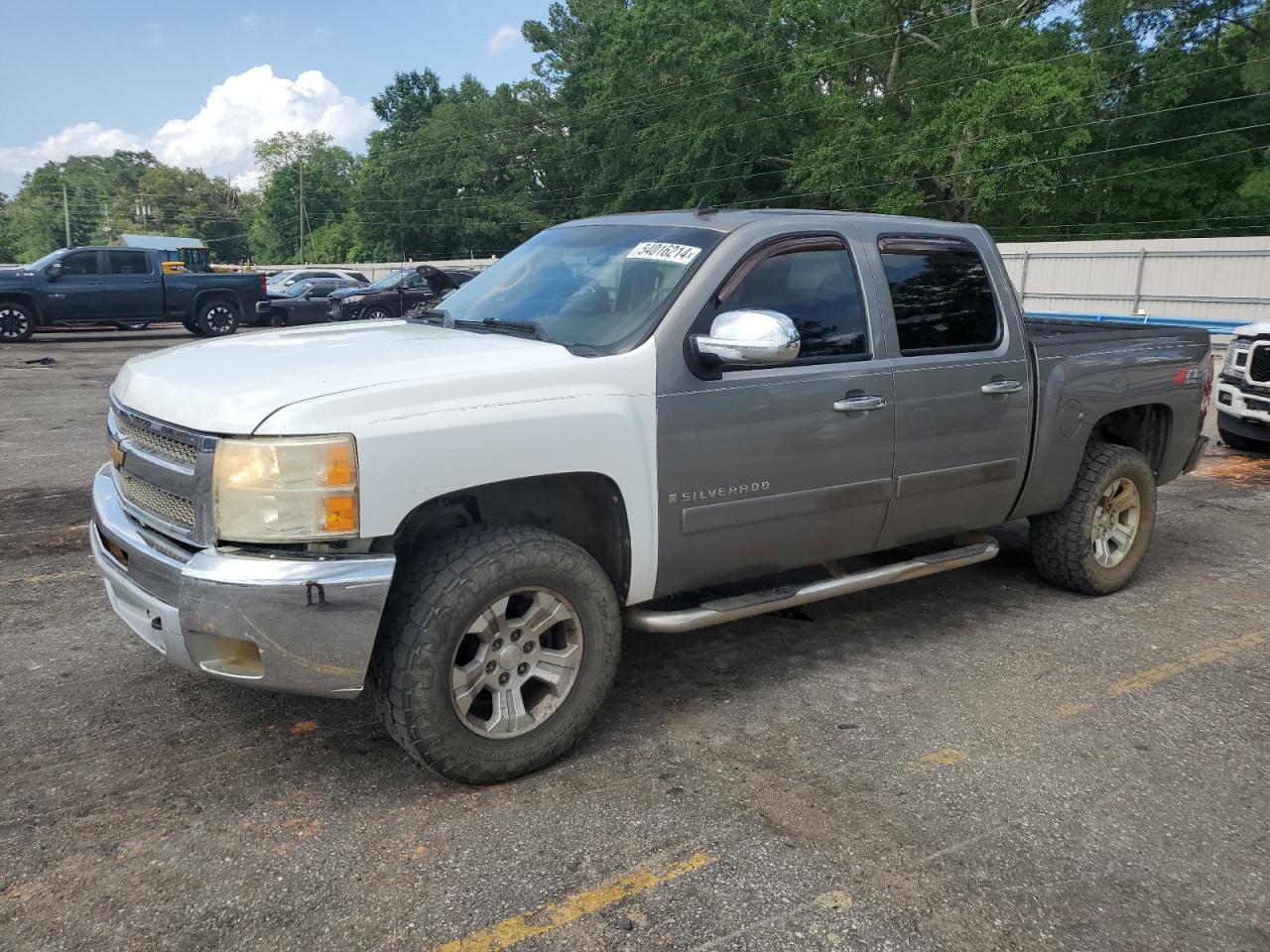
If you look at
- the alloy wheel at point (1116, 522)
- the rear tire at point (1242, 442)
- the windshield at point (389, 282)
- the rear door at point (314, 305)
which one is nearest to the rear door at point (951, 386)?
the alloy wheel at point (1116, 522)

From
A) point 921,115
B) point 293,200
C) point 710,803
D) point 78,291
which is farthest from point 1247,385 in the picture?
point 293,200

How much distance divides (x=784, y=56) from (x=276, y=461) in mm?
46789

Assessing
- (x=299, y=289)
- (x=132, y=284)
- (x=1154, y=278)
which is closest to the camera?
(x=132, y=284)

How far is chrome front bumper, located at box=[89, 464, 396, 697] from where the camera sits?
9.39ft

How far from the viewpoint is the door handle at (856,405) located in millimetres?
3928

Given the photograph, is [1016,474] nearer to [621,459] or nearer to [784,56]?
[621,459]

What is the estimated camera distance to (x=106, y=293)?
19.7m

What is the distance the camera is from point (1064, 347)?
491cm

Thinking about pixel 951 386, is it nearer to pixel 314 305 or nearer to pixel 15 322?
pixel 15 322

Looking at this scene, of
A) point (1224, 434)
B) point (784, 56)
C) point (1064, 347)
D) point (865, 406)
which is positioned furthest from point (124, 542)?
point (784, 56)

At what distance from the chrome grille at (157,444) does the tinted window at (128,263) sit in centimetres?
1865

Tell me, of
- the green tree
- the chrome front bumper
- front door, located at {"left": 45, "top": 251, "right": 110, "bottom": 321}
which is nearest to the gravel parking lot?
the chrome front bumper

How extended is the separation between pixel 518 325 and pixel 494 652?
1.32 meters

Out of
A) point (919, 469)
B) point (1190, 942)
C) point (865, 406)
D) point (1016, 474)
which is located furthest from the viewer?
point (1016, 474)
